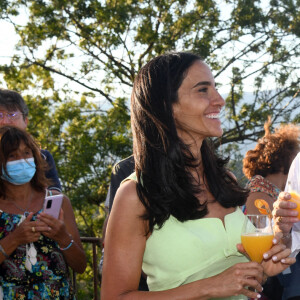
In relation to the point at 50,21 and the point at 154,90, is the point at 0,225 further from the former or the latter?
the point at 50,21

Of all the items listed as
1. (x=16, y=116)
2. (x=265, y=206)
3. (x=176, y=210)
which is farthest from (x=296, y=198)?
(x=16, y=116)

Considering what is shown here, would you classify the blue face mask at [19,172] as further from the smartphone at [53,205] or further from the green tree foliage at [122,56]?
the green tree foliage at [122,56]

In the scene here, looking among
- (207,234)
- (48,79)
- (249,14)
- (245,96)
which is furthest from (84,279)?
(207,234)

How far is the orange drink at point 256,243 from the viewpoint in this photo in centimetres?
215

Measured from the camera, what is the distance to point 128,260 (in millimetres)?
2094

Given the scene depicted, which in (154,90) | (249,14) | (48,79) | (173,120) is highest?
(249,14)

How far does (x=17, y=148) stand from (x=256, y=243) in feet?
6.77

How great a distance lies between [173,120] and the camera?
2344 millimetres

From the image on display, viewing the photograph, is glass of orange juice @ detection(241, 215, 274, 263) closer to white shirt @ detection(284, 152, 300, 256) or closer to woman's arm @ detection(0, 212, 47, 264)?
white shirt @ detection(284, 152, 300, 256)

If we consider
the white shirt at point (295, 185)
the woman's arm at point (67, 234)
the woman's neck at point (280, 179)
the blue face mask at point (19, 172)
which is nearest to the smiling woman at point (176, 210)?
the white shirt at point (295, 185)

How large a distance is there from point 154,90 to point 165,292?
3.16 feet

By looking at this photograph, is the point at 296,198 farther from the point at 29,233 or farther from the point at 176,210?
the point at 29,233

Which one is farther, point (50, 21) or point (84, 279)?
point (84, 279)

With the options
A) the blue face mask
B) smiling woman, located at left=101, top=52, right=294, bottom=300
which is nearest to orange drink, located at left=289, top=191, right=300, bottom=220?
smiling woman, located at left=101, top=52, right=294, bottom=300
